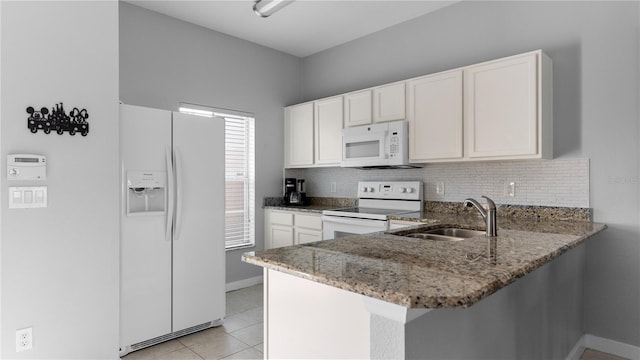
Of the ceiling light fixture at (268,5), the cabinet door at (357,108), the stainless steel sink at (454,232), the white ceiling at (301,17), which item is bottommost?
the stainless steel sink at (454,232)

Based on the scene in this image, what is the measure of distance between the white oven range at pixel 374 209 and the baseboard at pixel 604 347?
5.04ft

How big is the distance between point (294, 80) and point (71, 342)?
358cm

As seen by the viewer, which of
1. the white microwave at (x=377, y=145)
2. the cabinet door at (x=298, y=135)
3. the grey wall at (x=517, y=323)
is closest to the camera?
the grey wall at (x=517, y=323)

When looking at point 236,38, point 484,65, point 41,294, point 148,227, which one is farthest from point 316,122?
point 41,294

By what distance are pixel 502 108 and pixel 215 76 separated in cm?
280

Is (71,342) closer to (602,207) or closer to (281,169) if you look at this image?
(281,169)

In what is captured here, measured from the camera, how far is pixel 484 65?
285 centimetres

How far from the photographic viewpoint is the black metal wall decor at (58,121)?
212cm

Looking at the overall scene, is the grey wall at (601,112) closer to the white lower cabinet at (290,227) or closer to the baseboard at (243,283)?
the white lower cabinet at (290,227)

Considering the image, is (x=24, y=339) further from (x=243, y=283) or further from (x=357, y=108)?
(x=357, y=108)

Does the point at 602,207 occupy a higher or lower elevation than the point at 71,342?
higher

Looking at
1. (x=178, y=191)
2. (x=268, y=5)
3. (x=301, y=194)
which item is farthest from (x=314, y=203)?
(x=268, y=5)

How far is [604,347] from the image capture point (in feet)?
8.64

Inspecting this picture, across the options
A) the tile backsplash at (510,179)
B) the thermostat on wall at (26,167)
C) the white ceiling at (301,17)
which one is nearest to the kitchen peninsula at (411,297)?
the tile backsplash at (510,179)
